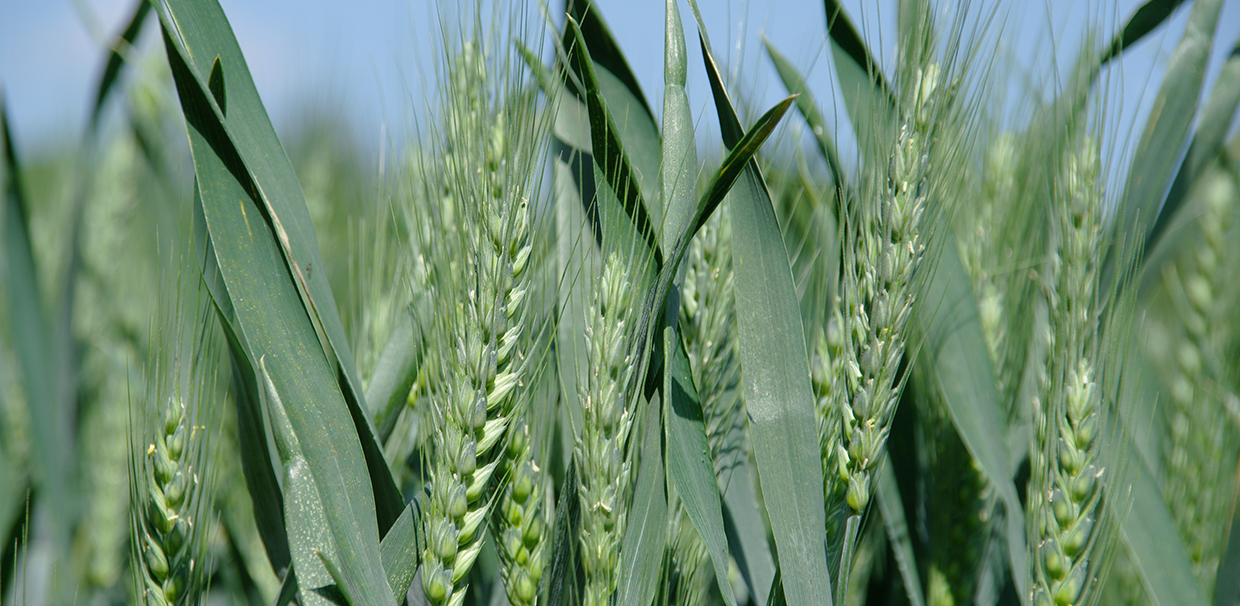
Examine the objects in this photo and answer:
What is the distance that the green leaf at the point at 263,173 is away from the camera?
43 cm

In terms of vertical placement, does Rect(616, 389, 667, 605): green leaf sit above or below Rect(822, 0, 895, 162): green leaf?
below

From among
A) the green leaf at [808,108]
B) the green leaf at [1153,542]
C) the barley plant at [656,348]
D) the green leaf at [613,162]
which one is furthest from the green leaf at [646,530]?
the green leaf at [1153,542]

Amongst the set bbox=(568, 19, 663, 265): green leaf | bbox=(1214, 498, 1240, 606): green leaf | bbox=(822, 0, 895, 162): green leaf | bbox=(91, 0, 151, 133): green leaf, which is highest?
bbox=(91, 0, 151, 133): green leaf

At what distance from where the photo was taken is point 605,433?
43 centimetres

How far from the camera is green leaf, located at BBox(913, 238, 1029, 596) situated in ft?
1.88

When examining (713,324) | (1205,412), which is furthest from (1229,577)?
(713,324)

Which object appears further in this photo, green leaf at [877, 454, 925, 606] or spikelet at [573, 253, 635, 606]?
green leaf at [877, 454, 925, 606]

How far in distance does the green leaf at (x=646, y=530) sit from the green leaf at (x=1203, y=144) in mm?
607

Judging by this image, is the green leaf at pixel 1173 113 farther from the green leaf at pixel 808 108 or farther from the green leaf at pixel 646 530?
the green leaf at pixel 646 530

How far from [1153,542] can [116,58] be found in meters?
1.08

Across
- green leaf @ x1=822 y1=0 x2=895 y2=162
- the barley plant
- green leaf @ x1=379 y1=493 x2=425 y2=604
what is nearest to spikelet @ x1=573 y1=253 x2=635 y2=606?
the barley plant

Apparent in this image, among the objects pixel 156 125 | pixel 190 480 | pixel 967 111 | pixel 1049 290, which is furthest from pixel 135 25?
pixel 1049 290

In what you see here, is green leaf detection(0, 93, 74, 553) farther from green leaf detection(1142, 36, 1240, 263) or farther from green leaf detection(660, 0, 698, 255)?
green leaf detection(1142, 36, 1240, 263)

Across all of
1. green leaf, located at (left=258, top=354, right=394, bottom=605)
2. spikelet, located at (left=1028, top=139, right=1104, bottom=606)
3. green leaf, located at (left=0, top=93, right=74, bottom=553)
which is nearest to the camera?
green leaf, located at (left=258, top=354, right=394, bottom=605)
